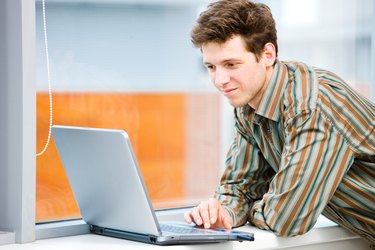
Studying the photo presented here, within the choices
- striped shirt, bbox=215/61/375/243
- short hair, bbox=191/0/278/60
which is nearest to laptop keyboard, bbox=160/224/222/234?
striped shirt, bbox=215/61/375/243

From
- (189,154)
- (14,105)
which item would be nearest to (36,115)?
(14,105)

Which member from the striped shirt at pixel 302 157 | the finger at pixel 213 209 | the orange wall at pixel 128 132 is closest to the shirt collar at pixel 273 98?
the striped shirt at pixel 302 157

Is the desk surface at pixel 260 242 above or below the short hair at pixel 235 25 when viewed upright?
below

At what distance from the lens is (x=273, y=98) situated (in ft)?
6.25

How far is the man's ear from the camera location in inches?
75.6

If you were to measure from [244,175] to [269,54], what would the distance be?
382 mm

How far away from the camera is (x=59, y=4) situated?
6.39ft

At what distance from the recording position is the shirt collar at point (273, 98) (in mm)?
1901

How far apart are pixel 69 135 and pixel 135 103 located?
1.39ft

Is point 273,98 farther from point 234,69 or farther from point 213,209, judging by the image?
point 213,209

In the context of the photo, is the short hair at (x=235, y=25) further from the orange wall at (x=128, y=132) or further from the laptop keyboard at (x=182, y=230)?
the laptop keyboard at (x=182, y=230)

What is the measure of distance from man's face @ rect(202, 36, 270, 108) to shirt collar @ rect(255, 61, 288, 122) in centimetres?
3

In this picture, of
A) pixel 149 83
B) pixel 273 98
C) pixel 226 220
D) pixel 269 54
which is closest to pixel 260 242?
pixel 226 220

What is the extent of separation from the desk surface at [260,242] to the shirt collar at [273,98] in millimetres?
332
